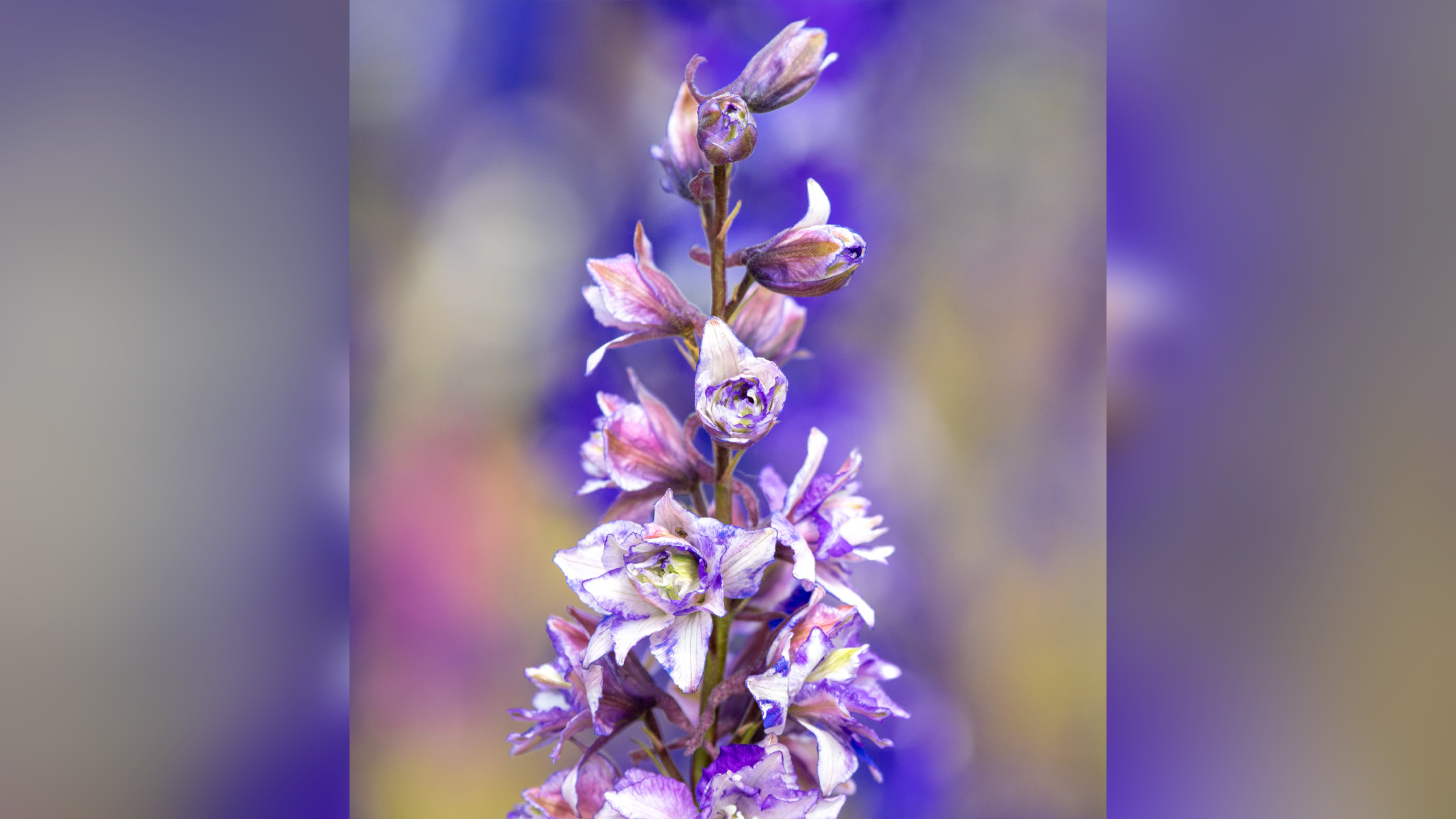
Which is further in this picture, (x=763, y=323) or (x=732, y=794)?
(x=763, y=323)

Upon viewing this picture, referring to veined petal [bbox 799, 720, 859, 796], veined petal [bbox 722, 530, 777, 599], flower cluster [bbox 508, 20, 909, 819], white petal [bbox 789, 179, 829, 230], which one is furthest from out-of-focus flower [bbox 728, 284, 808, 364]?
veined petal [bbox 799, 720, 859, 796]

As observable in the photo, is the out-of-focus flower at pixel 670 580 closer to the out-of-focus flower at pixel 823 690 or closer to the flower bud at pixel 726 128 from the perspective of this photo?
the out-of-focus flower at pixel 823 690

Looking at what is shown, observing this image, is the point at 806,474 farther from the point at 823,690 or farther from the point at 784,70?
the point at 784,70

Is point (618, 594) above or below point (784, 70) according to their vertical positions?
below

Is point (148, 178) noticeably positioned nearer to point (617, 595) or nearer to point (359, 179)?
point (359, 179)

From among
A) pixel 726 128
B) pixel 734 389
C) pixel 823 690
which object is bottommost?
pixel 823 690

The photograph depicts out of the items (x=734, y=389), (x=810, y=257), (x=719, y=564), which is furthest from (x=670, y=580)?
(x=810, y=257)

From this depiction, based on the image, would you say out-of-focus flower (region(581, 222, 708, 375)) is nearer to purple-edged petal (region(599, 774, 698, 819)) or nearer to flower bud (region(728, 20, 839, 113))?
flower bud (region(728, 20, 839, 113))
